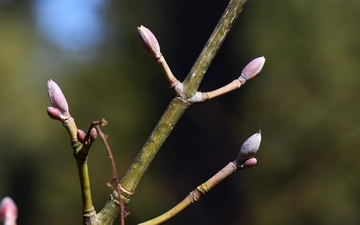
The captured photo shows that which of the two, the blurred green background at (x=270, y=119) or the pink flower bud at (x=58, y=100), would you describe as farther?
the blurred green background at (x=270, y=119)

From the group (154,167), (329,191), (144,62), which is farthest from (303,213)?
(144,62)

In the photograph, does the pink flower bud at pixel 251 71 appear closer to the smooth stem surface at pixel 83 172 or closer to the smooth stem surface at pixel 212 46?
the smooth stem surface at pixel 212 46

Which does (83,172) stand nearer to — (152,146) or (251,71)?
(152,146)

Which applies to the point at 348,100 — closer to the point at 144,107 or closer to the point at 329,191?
the point at 329,191

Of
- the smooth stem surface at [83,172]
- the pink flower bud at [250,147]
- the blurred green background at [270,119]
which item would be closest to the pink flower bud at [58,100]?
the smooth stem surface at [83,172]

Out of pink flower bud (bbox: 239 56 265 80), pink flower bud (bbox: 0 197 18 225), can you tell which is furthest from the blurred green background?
pink flower bud (bbox: 0 197 18 225)

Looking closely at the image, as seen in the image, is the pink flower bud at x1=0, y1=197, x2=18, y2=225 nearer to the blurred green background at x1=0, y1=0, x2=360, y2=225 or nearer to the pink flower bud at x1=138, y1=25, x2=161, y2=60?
the pink flower bud at x1=138, y1=25, x2=161, y2=60

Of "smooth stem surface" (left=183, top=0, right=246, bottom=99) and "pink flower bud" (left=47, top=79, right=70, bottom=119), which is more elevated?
"smooth stem surface" (left=183, top=0, right=246, bottom=99)
